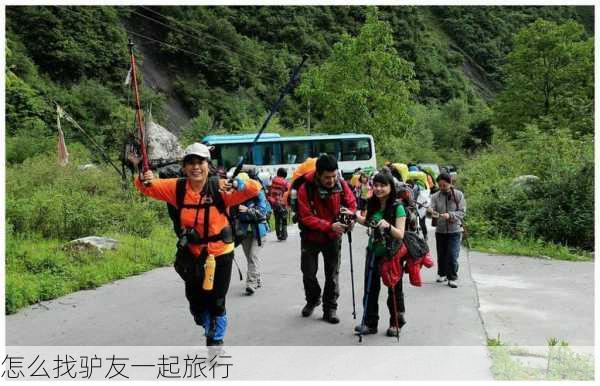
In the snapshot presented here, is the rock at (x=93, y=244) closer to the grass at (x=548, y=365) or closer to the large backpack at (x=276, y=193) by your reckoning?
the large backpack at (x=276, y=193)

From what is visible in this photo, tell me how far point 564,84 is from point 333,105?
43.2ft

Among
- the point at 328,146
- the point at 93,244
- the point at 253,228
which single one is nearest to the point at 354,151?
the point at 328,146

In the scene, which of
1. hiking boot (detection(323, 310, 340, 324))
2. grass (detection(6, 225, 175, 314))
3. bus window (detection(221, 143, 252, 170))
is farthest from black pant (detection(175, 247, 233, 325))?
bus window (detection(221, 143, 252, 170))

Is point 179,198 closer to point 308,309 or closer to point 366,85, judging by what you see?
point 308,309

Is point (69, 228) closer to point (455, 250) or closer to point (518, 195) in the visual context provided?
point (455, 250)

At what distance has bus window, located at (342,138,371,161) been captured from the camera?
30828 mm

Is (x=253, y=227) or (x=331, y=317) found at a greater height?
(x=253, y=227)

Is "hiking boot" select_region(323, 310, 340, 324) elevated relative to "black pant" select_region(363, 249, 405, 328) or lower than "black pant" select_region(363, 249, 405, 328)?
lower

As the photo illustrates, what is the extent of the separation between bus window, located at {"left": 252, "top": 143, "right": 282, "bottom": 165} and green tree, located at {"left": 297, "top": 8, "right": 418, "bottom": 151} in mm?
4612

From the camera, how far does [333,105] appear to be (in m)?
32.8

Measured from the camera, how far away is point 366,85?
32.8 metres

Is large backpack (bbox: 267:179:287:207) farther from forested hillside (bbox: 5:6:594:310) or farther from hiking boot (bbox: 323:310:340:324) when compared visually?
hiking boot (bbox: 323:310:340:324)

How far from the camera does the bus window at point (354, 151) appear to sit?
30.8 m

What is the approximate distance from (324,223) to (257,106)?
4046cm
